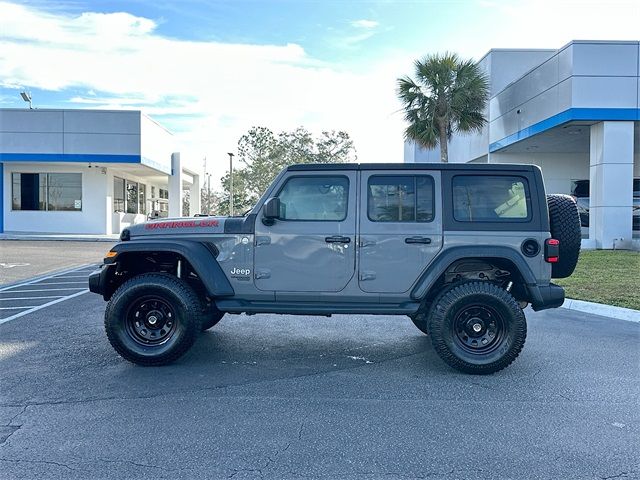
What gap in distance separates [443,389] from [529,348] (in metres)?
2.02

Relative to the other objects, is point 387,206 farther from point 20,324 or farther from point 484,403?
point 20,324

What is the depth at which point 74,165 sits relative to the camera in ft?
86.1

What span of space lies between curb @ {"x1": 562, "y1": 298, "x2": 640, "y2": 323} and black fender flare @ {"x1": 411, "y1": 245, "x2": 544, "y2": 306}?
12.0 feet

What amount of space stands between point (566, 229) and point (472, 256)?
3.71 feet

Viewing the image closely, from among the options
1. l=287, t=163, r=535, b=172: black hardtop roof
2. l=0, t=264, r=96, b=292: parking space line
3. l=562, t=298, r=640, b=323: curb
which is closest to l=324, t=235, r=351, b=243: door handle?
l=287, t=163, r=535, b=172: black hardtop roof

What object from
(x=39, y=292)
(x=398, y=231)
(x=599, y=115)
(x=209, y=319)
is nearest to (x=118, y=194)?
(x=39, y=292)

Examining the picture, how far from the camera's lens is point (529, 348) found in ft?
19.8

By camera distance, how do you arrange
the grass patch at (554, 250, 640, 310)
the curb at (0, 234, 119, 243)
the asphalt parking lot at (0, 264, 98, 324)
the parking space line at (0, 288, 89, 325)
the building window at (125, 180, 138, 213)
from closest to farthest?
the parking space line at (0, 288, 89, 325) → the asphalt parking lot at (0, 264, 98, 324) → the grass patch at (554, 250, 640, 310) → the curb at (0, 234, 119, 243) → the building window at (125, 180, 138, 213)

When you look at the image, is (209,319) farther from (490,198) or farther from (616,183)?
(616,183)

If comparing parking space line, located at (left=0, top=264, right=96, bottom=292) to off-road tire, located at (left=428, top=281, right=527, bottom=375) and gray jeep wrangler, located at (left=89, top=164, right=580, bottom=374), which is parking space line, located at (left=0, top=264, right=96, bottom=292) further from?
off-road tire, located at (left=428, top=281, right=527, bottom=375)

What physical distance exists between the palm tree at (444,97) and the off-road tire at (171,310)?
1698 centimetres

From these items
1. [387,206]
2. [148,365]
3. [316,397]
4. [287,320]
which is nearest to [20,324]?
[148,365]

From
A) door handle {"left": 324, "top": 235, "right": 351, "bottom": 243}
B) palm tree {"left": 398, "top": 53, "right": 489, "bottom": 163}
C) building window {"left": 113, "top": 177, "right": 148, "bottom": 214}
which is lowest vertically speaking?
door handle {"left": 324, "top": 235, "right": 351, "bottom": 243}

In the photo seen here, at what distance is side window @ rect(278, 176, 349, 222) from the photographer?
17.2 feet
